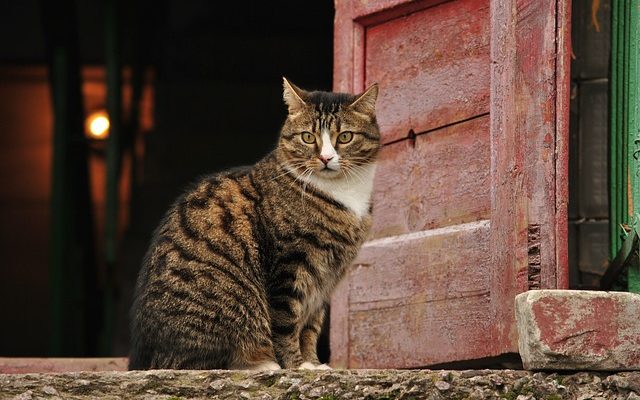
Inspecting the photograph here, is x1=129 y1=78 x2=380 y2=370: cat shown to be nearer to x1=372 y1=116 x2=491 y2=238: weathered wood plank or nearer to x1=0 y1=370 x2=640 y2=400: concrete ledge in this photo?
x1=372 y1=116 x2=491 y2=238: weathered wood plank

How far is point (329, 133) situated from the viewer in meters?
4.25

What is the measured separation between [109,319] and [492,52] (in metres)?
4.05

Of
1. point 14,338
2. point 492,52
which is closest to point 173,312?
point 492,52

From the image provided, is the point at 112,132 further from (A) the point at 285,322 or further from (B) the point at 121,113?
(A) the point at 285,322

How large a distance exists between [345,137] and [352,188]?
0.59 ft

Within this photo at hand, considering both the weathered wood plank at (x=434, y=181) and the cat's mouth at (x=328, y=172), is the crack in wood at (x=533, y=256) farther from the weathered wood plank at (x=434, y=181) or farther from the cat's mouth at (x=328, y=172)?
the cat's mouth at (x=328, y=172)

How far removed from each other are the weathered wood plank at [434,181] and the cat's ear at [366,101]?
1.00 feet

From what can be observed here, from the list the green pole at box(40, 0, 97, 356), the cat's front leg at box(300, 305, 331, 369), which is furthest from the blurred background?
the cat's front leg at box(300, 305, 331, 369)

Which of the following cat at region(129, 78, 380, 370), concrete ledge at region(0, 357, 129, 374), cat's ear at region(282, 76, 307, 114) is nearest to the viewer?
cat at region(129, 78, 380, 370)

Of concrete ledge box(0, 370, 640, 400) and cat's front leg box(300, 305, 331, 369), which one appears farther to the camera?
cat's front leg box(300, 305, 331, 369)

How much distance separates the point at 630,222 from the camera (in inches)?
148

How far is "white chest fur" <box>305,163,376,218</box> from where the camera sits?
4.20 meters

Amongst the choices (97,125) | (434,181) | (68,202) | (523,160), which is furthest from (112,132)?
(523,160)

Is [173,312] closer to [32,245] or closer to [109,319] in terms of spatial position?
[109,319]
